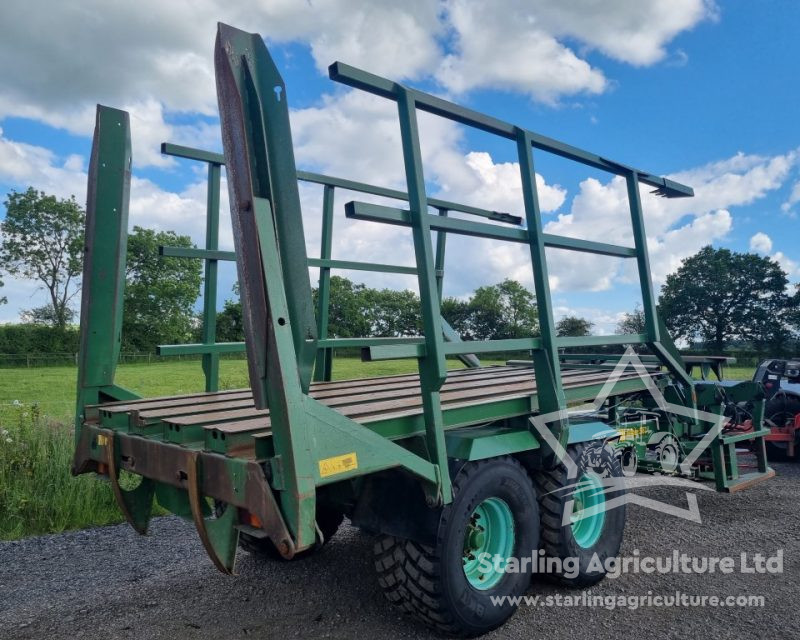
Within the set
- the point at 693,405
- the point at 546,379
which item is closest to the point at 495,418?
the point at 546,379

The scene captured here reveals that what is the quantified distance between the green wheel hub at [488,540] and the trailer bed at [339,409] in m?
0.49

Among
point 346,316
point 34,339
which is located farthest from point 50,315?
point 346,316

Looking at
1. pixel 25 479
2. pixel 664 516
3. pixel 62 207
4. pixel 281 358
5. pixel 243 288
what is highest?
pixel 62 207

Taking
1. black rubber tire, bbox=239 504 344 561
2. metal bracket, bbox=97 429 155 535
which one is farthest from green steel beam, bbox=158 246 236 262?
black rubber tire, bbox=239 504 344 561

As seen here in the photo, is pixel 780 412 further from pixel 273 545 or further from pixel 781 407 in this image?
pixel 273 545

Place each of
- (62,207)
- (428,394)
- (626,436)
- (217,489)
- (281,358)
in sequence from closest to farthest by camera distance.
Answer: (281,358) < (217,489) < (428,394) < (626,436) < (62,207)

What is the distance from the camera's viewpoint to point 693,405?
523 cm

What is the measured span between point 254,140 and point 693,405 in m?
4.55

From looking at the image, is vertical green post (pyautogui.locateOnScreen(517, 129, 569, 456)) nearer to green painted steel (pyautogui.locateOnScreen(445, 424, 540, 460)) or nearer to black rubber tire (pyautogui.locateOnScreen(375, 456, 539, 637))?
green painted steel (pyautogui.locateOnScreen(445, 424, 540, 460))

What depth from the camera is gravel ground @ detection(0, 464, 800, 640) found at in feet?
10.4

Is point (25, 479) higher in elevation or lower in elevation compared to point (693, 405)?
lower

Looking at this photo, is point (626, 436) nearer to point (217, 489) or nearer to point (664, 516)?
point (664, 516)

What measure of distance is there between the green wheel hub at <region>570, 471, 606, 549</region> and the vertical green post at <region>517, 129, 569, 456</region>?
0.66m

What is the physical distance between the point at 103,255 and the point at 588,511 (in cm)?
343
